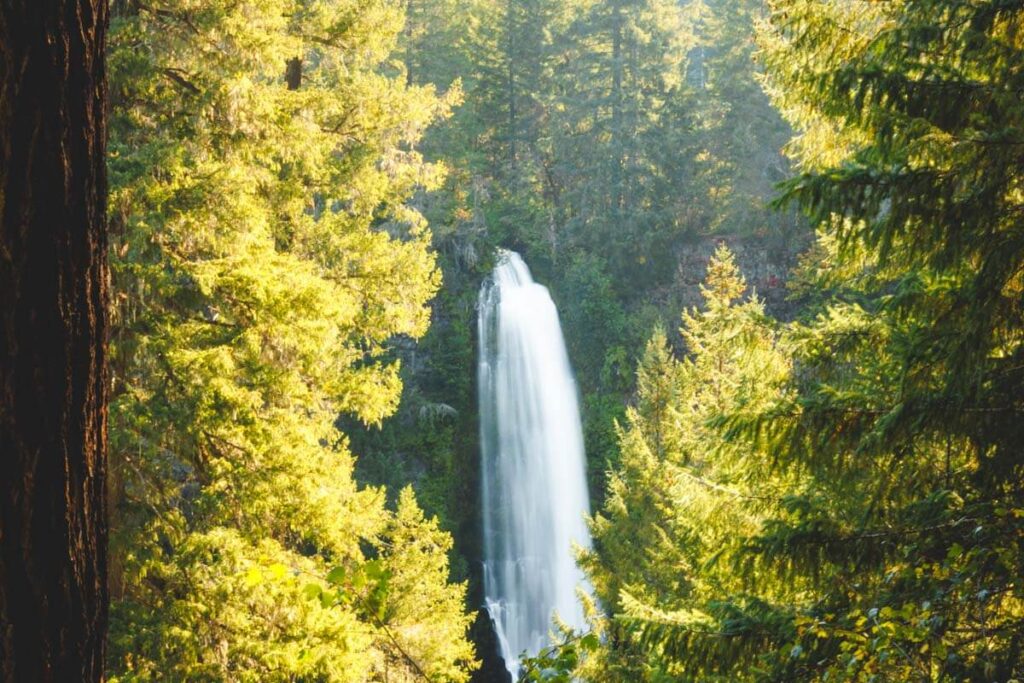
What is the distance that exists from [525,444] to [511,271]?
5.66 meters

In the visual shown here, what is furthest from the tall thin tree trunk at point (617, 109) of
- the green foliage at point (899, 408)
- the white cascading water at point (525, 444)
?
the green foliage at point (899, 408)

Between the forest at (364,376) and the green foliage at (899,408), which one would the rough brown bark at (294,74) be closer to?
the forest at (364,376)

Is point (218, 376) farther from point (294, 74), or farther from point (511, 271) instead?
point (511, 271)

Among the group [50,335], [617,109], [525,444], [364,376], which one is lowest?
[525,444]

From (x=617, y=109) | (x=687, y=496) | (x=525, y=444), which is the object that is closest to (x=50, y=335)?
(x=687, y=496)

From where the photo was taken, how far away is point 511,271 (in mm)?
27094

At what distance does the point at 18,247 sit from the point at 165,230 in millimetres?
5481

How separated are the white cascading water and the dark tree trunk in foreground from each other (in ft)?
75.6

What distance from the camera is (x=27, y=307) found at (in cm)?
153

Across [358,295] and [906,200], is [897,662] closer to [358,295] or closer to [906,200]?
[906,200]

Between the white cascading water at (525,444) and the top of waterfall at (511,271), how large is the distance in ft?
0.15

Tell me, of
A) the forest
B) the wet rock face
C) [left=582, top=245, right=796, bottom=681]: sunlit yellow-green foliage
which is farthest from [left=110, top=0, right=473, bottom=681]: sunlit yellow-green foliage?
the wet rock face

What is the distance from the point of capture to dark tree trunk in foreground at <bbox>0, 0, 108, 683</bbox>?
1.51 meters

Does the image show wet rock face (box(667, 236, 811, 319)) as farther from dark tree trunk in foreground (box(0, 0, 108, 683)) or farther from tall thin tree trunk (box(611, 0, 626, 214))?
dark tree trunk in foreground (box(0, 0, 108, 683))
